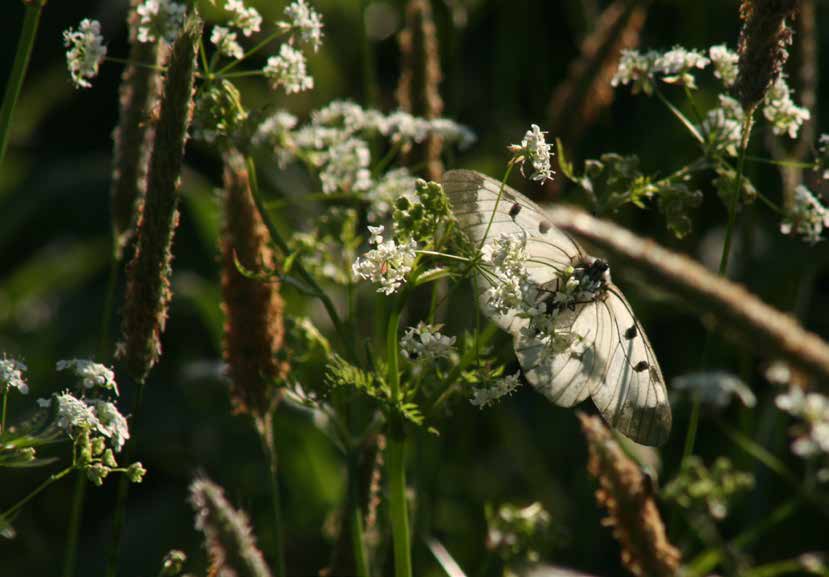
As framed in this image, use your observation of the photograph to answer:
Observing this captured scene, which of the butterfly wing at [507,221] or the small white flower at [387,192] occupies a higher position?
the small white flower at [387,192]

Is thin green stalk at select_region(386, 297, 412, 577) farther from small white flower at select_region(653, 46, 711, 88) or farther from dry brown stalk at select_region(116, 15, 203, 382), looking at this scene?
small white flower at select_region(653, 46, 711, 88)

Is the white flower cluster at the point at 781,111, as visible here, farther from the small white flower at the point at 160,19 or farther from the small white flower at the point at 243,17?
the small white flower at the point at 160,19

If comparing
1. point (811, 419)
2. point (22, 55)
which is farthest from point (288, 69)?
point (811, 419)

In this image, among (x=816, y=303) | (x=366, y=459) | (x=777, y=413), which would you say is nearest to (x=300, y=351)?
(x=366, y=459)

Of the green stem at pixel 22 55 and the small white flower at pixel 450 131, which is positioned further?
the small white flower at pixel 450 131

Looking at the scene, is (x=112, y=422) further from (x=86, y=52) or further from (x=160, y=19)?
(x=160, y=19)

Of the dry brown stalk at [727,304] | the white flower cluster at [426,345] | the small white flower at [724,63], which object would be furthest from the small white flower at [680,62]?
the white flower cluster at [426,345]
